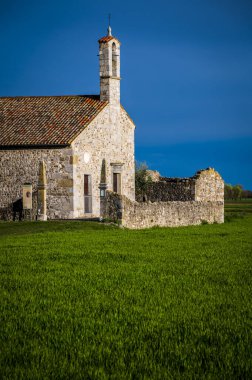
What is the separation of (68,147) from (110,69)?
6121 millimetres

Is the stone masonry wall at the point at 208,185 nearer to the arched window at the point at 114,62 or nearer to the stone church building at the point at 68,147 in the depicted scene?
the stone church building at the point at 68,147

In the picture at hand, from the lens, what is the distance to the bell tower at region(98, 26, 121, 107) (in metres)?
37.6

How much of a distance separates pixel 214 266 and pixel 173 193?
81.6 ft

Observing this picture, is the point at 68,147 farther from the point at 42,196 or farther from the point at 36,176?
the point at 42,196

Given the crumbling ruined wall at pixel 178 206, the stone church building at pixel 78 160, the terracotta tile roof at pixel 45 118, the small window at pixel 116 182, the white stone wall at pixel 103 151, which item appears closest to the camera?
the crumbling ruined wall at pixel 178 206

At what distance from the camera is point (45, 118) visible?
3631 centimetres

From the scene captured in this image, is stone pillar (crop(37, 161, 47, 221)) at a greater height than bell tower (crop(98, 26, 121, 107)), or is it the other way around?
bell tower (crop(98, 26, 121, 107))

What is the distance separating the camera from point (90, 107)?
36.9 meters

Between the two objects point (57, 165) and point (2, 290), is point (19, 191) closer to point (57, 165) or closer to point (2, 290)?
point (57, 165)

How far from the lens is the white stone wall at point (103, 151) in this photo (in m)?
34.7

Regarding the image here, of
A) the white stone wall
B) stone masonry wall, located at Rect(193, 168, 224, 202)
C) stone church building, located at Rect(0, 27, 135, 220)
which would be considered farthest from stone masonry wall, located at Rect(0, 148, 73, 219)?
stone masonry wall, located at Rect(193, 168, 224, 202)

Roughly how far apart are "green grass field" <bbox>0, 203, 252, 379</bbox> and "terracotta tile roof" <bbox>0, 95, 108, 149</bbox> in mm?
12986

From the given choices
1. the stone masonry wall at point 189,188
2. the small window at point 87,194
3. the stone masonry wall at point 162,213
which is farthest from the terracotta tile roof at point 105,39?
the stone masonry wall at point 189,188

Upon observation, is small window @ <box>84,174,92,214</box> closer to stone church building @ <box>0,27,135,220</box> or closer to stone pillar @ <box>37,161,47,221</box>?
stone church building @ <box>0,27,135,220</box>
